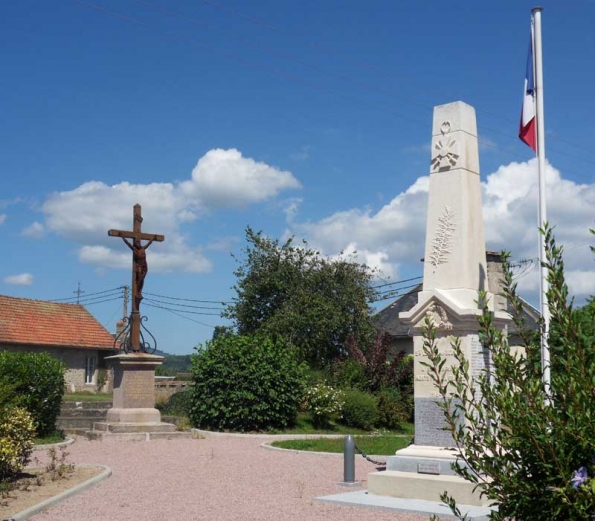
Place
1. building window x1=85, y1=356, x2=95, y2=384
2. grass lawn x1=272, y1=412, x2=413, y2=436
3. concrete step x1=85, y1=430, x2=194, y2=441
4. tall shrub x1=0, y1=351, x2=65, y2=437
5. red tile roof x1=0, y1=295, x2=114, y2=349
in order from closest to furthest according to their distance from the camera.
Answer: tall shrub x1=0, y1=351, x2=65, y2=437 < concrete step x1=85, y1=430, x2=194, y2=441 < grass lawn x1=272, y1=412, x2=413, y2=436 < red tile roof x1=0, y1=295, x2=114, y2=349 < building window x1=85, y1=356, x2=95, y2=384

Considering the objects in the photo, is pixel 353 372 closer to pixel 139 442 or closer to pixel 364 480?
pixel 139 442

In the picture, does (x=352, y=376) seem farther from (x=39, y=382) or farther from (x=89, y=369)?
(x=89, y=369)

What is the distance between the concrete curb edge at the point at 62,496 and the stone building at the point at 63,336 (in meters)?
22.5

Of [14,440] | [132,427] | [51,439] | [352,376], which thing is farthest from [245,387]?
[14,440]

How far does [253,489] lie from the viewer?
11172 millimetres

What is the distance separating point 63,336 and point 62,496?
26.6 metres

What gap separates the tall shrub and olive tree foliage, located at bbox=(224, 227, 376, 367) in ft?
34.6

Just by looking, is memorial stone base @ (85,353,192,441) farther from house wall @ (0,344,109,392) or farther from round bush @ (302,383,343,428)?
house wall @ (0,344,109,392)

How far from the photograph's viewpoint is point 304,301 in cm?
2830

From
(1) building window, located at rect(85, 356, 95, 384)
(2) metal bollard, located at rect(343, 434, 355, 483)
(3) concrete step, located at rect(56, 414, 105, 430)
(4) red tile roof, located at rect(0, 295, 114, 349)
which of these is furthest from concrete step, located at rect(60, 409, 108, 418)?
(1) building window, located at rect(85, 356, 95, 384)

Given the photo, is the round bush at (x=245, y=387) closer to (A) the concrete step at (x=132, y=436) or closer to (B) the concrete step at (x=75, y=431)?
(A) the concrete step at (x=132, y=436)

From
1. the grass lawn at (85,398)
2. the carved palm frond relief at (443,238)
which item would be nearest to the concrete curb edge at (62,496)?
the carved palm frond relief at (443,238)

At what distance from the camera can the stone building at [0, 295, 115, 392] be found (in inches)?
1330

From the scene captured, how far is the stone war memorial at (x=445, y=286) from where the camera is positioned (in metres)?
10.0
